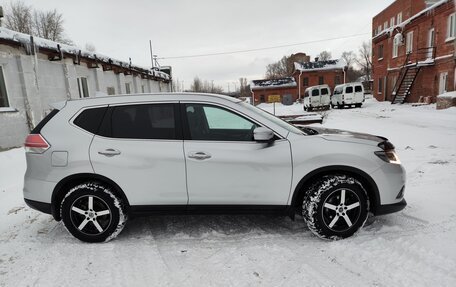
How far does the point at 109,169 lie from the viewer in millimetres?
3346

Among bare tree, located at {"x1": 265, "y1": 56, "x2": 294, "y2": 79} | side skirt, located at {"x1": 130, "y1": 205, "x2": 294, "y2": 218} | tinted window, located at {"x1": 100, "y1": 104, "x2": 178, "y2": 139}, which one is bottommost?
side skirt, located at {"x1": 130, "y1": 205, "x2": 294, "y2": 218}

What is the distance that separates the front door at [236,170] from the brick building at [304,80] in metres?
44.1

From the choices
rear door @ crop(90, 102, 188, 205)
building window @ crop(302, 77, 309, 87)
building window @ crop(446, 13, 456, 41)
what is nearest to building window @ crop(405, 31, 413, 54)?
building window @ crop(446, 13, 456, 41)

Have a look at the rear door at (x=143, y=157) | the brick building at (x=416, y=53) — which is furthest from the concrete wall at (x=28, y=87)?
the brick building at (x=416, y=53)

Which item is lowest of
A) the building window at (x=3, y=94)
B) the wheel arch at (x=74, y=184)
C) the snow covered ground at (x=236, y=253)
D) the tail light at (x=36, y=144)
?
the snow covered ground at (x=236, y=253)

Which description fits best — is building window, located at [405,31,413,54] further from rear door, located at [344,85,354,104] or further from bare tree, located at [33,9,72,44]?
bare tree, located at [33,9,72,44]

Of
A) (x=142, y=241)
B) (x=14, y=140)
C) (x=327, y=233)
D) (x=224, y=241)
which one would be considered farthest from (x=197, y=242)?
(x=14, y=140)

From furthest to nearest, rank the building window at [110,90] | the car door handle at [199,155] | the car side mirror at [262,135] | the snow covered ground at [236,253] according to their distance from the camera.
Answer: the building window at [110,90] → the car door handle at [199,155] → the car side mirror at [262,135] → the snow covered ground at [236,253]

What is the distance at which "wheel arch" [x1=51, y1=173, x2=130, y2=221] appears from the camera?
338cm

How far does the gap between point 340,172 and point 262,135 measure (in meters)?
1.00

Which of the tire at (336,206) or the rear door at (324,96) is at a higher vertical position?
the rear door at (324,96)

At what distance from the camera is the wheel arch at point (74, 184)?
3.38 metres

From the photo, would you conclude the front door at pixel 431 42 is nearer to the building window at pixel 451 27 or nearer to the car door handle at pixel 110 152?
the building window at pixel 451 27

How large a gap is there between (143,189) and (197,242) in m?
0.86
